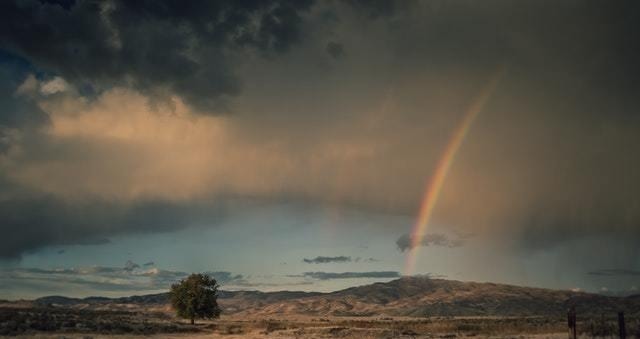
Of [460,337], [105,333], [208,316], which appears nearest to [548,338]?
[460,337]

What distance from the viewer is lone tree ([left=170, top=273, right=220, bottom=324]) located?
332 feet

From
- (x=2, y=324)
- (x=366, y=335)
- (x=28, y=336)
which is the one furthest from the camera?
(x=366, y=335)

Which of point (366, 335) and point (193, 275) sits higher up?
point (193, 275)

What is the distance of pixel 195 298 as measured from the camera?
10131 cm

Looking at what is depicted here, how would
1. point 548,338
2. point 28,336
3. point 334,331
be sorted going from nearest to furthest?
point 28,336 < point 548,338 < point 334,331

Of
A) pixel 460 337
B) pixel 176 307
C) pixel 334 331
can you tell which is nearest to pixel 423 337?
pixel 460 337

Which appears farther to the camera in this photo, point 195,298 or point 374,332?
point 195,298

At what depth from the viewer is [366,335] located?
2753 inches

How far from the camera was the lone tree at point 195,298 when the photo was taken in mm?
101250

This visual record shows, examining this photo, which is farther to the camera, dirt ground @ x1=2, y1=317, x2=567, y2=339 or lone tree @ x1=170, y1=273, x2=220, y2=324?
lone tree @ x1=170, y1=273, x2=220, y2=324

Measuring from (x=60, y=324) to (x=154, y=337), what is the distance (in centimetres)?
1318

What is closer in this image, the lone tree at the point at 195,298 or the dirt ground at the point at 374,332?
the dirt ground at the point at 374,332

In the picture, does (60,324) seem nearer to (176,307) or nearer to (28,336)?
(28,336)

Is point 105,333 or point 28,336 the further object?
point 105,333
